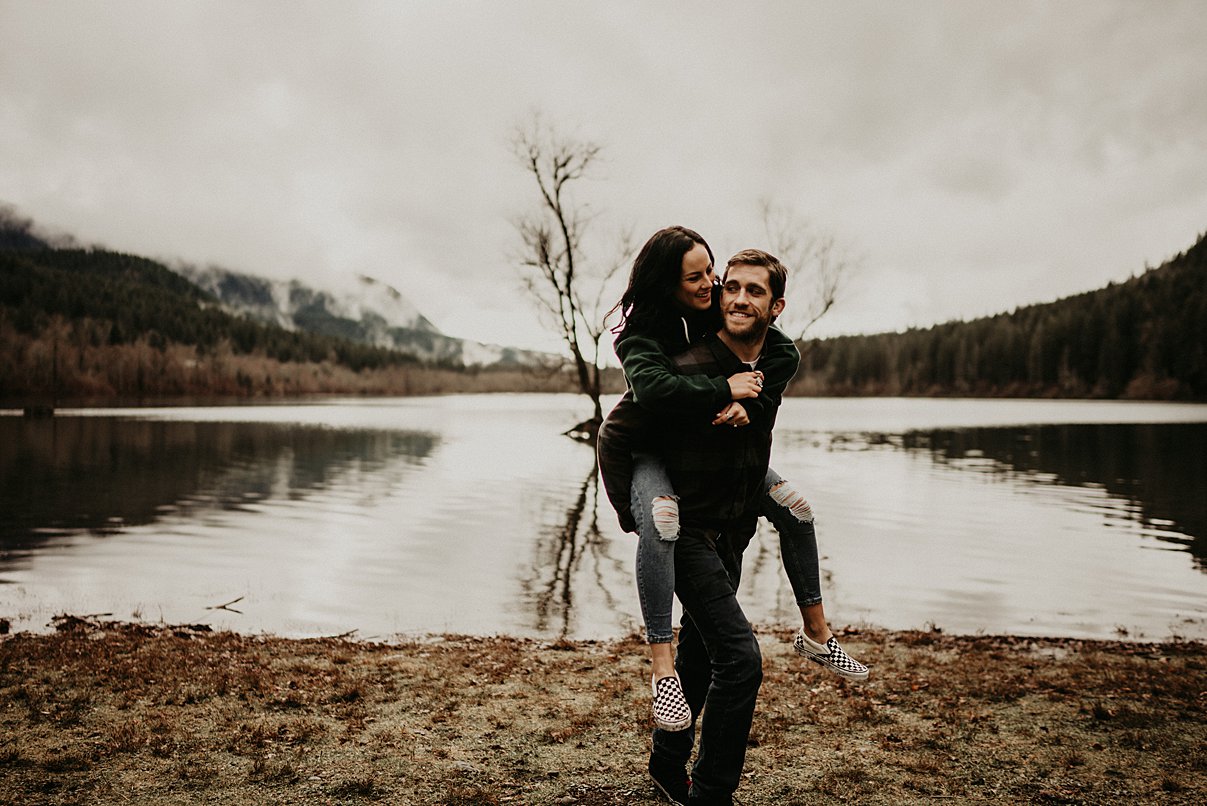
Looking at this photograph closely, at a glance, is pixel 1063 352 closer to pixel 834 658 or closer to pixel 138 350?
pixel 834 658

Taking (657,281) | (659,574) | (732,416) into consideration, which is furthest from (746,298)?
(659,574)

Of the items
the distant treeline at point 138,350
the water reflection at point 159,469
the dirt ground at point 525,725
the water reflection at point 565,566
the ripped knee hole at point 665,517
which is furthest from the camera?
the distant treeline at point 138,350

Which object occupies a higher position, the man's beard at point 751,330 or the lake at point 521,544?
the man's beard at point 751,330

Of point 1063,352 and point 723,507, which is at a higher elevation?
point 1063,352

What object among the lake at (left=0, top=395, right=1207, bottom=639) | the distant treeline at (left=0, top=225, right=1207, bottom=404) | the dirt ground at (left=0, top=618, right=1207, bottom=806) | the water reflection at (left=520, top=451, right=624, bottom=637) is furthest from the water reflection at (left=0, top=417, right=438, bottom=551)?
the distant treeline at (left=0, top=225, right=1207, bottom=404)

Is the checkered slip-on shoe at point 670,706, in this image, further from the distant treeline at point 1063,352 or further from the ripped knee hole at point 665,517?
the distant treeline at point 1063,352

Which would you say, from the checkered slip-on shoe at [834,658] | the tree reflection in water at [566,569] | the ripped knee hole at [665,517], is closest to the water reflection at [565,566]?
the tree reflection in water at [566,569]

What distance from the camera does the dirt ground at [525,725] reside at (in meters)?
4.44

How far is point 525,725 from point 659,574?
287cm

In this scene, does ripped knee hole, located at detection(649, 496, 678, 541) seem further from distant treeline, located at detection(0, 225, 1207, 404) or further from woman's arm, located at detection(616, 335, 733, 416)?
distant treeline, located at detection(0, 225, 1207, 404)

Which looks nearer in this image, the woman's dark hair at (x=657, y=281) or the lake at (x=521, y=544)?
the woman's dark hair at (x=657, y=281)

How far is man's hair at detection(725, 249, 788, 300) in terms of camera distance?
3459 mm

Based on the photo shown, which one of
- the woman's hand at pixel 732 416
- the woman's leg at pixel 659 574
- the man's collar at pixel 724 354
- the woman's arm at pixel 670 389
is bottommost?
the woman's leg at pixel 659 574

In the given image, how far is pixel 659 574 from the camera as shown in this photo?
3365mm
